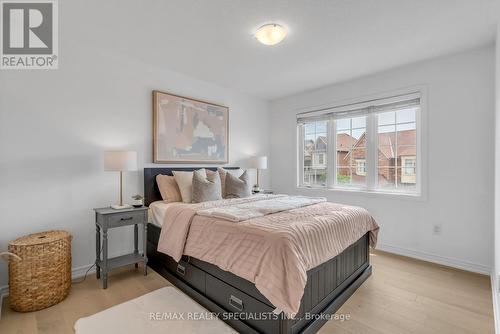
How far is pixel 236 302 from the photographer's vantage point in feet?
5.96

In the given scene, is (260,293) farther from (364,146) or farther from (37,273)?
(364,146)

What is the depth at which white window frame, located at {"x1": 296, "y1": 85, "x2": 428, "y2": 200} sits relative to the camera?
308 centimetres

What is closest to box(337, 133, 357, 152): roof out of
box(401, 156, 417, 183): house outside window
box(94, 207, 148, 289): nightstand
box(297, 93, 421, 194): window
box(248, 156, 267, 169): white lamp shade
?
box(297, 93, 421, 194): window

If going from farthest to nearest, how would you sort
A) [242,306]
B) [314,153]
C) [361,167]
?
[314,153] < [361,167] < [242,306]

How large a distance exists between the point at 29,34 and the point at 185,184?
6.87 ft

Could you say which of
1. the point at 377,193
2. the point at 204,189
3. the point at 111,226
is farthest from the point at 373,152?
the point at 111,226

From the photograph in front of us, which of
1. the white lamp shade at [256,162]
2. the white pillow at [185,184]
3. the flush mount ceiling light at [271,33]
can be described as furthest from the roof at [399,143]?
the white pillow at [185,184]

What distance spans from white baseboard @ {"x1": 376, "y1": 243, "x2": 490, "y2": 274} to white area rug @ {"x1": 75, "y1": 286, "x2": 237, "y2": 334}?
262cm

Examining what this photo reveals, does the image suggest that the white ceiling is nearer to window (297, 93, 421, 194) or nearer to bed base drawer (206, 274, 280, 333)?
window (297, 93, 421, 194)

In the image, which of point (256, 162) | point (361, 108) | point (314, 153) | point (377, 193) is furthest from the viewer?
point (314, 153)

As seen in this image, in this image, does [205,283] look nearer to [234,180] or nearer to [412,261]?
[234,180]

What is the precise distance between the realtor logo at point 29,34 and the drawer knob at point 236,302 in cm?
281

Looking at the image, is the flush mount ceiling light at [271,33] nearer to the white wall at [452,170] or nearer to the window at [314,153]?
the white wall at [452,170]

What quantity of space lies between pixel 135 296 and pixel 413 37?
375cm
